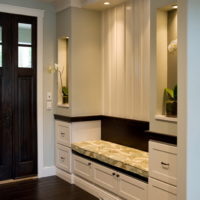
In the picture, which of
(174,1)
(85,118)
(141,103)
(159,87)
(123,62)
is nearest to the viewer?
(174,1)

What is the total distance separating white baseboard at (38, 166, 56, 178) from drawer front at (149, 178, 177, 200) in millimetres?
2194

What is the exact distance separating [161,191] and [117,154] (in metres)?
0.94

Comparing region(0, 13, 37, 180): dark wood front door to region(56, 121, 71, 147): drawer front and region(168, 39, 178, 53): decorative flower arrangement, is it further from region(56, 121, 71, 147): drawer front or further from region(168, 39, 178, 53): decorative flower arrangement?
region(168, 39, 178, 53): decorative flower arrangement

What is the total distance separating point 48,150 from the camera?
4.81 m

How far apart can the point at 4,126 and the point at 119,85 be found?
177cm

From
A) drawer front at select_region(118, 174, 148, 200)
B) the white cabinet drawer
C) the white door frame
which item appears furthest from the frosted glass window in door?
drawer front at select_region(118, 174, 148, 200)

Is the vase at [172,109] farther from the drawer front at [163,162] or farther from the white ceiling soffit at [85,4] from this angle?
the white ceiling soffit at [85,4]

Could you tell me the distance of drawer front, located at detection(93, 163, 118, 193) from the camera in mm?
Result: 3585

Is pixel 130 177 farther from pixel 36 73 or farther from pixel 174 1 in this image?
pixel 36 73

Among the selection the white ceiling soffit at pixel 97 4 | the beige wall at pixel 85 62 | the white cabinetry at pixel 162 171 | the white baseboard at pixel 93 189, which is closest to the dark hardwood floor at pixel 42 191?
the white baseboard at pixel 93 189

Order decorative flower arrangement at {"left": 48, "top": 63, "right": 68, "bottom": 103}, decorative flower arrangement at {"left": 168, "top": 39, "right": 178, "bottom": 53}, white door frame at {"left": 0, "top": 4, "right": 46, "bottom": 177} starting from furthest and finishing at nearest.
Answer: decorative flower arrangement at {"left": 48, "top": 63, "right": 68, "bottom": 103}
white door frame at {"left": 0, "top": 4, "right": 46, "bottom": 177}
decorative flower arrangement at {"left": 168, "top": 39, "right": 178, "bottom": 53}

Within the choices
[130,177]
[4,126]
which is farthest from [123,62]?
[4,126]

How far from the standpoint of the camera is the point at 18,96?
4.53 m

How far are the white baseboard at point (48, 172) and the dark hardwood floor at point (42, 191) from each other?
0.54ft
